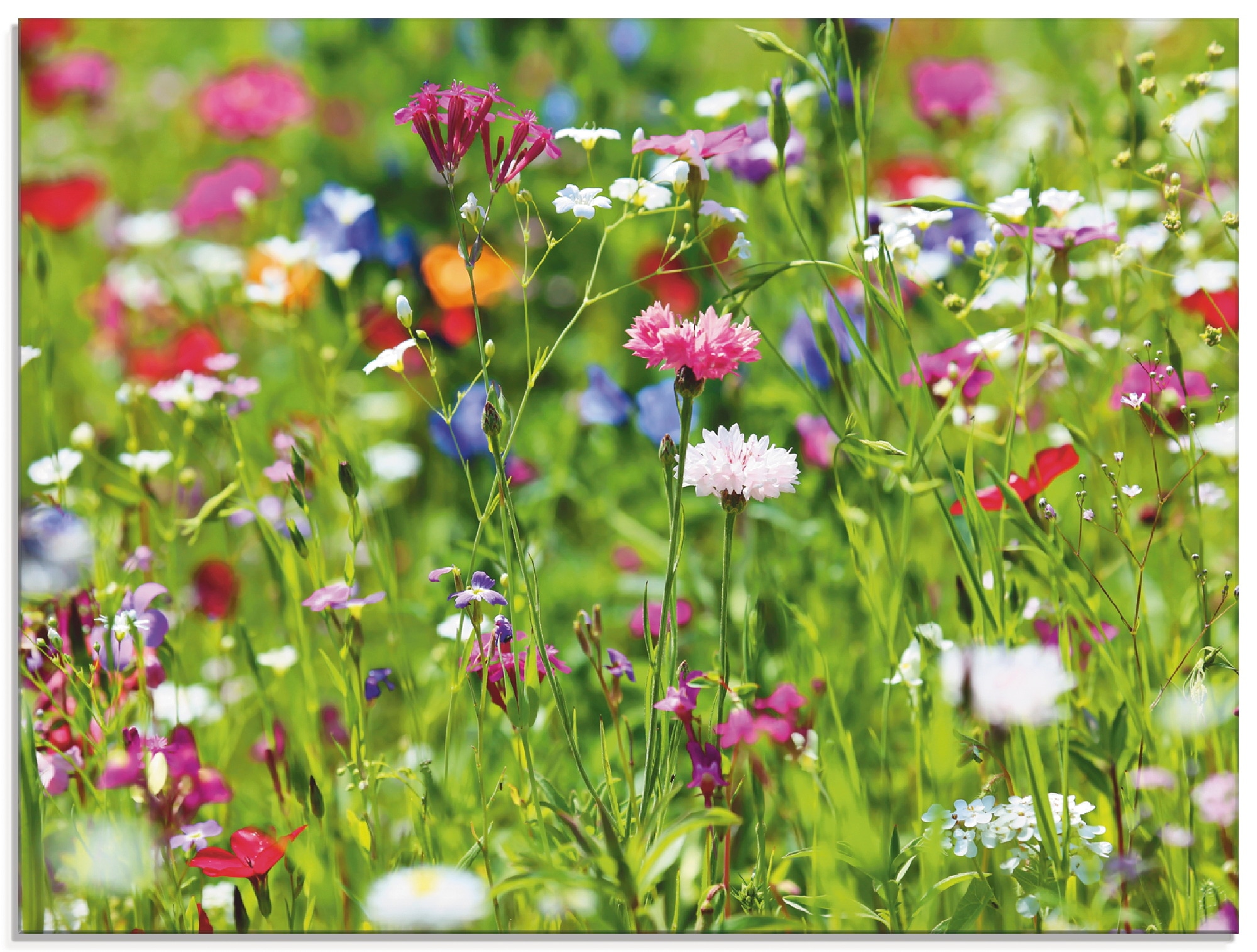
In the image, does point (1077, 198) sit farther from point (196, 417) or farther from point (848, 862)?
point (196, 417)

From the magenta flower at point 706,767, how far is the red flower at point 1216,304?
2.12 ft

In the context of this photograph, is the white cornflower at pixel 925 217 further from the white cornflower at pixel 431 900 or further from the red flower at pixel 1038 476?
the white cornflower at pixel 431 900

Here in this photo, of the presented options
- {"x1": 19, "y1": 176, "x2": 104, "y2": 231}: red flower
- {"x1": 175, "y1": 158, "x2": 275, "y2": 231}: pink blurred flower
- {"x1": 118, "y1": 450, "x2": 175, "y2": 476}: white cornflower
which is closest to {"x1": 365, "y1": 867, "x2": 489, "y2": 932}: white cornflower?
{"x1": 118, "y1": 450, "x2": 175, "y2": 476}: white cornflower

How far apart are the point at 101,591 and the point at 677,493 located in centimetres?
51

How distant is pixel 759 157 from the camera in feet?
3.60

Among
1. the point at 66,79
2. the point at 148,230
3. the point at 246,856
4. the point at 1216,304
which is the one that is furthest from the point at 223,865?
the point at 66,79

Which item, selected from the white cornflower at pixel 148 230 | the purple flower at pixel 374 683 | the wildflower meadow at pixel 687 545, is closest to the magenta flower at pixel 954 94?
the wildflower meadow at pixel 687 545

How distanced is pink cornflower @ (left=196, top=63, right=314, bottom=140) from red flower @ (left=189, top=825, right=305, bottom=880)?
138cm

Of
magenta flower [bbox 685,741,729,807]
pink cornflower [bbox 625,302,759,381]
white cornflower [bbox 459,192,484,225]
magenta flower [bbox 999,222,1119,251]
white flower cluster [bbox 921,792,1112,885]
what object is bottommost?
white flower cluster [bbox 921,792,1112,885]

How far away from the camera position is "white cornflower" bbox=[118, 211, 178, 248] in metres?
1.63

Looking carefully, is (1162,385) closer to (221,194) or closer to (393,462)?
(393,462)

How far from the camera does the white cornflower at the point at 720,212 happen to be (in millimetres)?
778

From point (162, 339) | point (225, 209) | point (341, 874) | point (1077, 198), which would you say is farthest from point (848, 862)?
point (225, 209)

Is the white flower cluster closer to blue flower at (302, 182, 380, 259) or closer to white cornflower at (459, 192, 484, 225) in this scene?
white cornflower at (459, 192, 484, 225)
